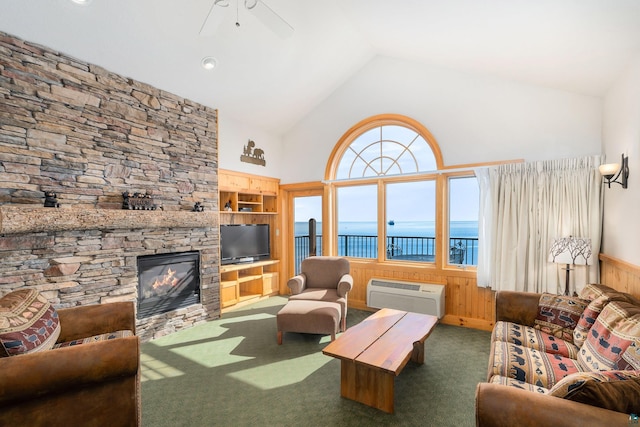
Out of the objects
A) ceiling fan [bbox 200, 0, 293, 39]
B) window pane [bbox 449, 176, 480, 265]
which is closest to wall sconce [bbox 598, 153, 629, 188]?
window pane [bbox 449, 176, 480, 265]

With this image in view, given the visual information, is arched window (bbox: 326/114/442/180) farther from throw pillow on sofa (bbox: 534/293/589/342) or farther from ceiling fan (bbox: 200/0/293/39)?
ceiling fan (bbox: 200/0/293/39)

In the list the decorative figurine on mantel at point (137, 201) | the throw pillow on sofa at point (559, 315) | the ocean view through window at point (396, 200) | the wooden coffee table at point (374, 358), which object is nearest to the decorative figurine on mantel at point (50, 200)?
the decorative figurine on mantel at point (137, 201)

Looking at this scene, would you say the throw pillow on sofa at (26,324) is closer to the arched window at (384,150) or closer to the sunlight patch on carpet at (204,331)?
the sunlight patch on carpet at (204,331)

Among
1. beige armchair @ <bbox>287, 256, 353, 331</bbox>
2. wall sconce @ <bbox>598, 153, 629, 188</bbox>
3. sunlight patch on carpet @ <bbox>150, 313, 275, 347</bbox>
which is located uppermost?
wall sconce @ <bbox>598, 153, 629, 188</bbox>

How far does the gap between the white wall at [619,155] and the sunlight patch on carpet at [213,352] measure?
3.54 meters

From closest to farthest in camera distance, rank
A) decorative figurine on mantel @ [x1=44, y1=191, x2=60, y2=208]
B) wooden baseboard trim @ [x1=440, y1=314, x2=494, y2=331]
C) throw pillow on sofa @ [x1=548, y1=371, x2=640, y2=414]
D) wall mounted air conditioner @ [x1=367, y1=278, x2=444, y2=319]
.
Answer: throw pillow on sofa @ [x1=548, y1=371, x2=640, y2=414] < decorative figurine on mantel @ [x1=44, y1=191, x2=60, y2=208] < wooden baseboard trim @ [x1=440, y1=314, x2=494, y2=331] < wall mounted air conditioner @ [x1=367, y1=278, x2=444, y2=319]

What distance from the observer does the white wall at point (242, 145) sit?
447cm

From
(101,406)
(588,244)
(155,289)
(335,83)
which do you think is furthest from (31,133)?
(588,244)

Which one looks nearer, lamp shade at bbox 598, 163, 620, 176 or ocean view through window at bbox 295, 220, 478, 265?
lamp shade at bbox 598, 163, 620, 176

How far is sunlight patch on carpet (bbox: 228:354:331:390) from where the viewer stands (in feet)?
8.27

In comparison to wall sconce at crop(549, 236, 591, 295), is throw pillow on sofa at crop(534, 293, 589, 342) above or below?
below

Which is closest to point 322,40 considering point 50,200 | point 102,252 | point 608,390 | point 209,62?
point 209,62

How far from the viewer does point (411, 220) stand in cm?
448

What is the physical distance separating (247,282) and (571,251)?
4480mm
